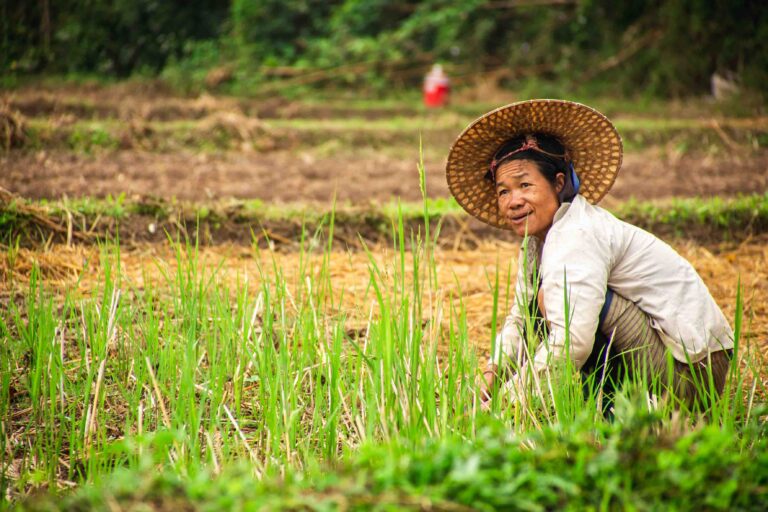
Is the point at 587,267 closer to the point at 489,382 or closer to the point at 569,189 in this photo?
the point at 569,189

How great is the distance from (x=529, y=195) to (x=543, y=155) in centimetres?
15

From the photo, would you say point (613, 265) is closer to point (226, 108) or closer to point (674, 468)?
point (674, 468)

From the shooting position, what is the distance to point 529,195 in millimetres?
2459

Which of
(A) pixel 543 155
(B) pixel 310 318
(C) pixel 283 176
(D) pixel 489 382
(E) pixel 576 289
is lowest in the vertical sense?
(D) pixel 489 382

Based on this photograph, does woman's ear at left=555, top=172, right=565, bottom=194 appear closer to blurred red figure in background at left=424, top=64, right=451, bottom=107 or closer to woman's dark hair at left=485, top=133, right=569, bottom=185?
woman's dark hair at left=485, top=133, right=569, bottom=185

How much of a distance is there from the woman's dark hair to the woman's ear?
0.4 inches

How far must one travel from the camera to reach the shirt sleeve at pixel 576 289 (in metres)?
2.24

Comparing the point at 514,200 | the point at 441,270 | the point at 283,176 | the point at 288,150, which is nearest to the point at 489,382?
the point at 514,200

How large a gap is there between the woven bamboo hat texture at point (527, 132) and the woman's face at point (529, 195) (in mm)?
142

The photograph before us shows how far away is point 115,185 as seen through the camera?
5.55 meters

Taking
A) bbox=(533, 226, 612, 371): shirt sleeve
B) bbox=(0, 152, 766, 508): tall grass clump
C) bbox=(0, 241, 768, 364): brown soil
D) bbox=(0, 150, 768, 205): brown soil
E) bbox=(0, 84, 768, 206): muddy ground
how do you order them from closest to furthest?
1. bbox=(0, 152, 766, 508): tall grass clump
2. bbox=(533, 226, 612, 371): shirt sleeve
3. bbox=(0, 241, 768, 364): brown soil
4. bbox=(0, 150, 768, 205): brown soil
5. bbox=(0, 84, 768, 206): muddy ground

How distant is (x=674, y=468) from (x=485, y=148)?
59.0 inches

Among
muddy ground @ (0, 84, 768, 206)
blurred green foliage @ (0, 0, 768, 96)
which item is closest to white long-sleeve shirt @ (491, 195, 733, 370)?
muddy ground @ (0, 84, 768, 206)

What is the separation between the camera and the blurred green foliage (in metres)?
10.2
